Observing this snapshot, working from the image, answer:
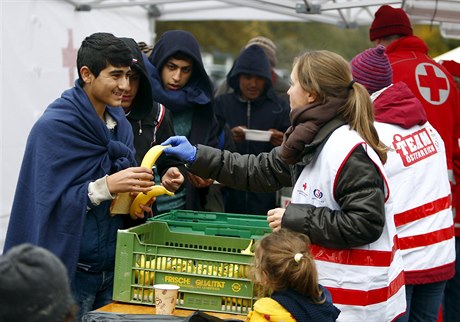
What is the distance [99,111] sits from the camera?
3836 mm

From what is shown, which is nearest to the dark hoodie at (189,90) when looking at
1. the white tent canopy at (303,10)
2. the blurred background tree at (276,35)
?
the white tent canopy at (303,10)

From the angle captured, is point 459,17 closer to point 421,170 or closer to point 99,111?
point 421,170

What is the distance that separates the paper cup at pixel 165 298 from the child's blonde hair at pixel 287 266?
0.38 meters

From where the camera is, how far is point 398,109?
3955mm

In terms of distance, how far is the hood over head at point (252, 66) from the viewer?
265 inches

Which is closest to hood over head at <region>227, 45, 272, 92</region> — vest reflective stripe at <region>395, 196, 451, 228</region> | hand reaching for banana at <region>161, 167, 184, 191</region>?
hand reaching for banana at <region>161, 167, 184, 191</region>

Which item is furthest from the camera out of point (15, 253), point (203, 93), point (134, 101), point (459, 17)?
point (459, 17)

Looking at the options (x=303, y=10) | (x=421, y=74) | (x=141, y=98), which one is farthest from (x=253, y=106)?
(x=141, y=98)

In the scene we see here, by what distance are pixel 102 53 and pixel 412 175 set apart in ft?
4.97

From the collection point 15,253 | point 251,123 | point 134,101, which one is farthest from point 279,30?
point 15,253

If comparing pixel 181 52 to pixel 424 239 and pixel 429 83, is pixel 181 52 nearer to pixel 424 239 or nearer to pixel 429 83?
pixel 429 83

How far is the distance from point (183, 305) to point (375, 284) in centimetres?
77

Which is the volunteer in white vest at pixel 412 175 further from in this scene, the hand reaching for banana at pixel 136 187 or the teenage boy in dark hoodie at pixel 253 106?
the teenage boy in dark hoodie at pixel 253 106

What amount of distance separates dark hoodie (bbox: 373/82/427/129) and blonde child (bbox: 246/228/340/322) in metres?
1.10
